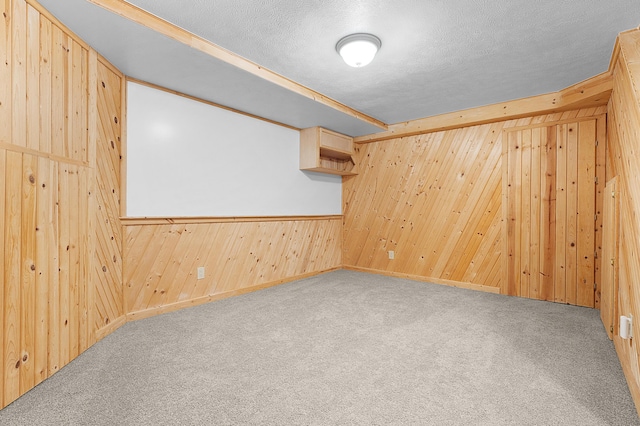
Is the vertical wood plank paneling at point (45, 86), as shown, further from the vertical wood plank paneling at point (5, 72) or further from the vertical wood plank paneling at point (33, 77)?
the vertical wood plank paneling at point (5, 72)

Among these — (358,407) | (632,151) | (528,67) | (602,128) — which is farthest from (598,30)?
(358,407)

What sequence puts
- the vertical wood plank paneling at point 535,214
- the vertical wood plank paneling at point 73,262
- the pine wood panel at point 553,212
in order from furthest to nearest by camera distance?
the vertical wood plank paneling at point 535,214 → the pine wood panel at point 553,212 → the vertical wood plank paneling at point 73,262

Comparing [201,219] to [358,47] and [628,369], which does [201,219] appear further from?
[628,369]

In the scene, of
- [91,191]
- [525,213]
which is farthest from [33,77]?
[525,213]

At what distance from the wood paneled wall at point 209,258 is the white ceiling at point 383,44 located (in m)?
1.46

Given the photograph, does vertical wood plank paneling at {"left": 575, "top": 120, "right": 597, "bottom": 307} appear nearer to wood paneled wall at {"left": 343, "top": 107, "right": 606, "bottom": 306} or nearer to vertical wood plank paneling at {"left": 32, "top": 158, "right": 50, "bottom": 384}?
wood paneled wall at {"left": 343, "top": 107, "right": 606, "bottom": 306}

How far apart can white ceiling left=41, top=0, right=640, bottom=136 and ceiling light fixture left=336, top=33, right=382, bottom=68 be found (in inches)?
2.3

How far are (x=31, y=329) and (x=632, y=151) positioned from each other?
3845 millimetres

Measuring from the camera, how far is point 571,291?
336 cm

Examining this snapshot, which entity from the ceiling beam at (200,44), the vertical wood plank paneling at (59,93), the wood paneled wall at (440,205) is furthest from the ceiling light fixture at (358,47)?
the wood paneled wall at (440,205)

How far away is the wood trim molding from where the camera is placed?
2918mm

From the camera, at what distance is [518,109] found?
3535 mm

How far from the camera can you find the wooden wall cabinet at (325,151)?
446 cm

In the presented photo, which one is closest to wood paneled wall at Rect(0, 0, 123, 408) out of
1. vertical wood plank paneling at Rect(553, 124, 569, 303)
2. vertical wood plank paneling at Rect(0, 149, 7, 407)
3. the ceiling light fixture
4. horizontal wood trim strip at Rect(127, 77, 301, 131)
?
vertical wood plank paneling at Rect(0, 149, 7, 407)
